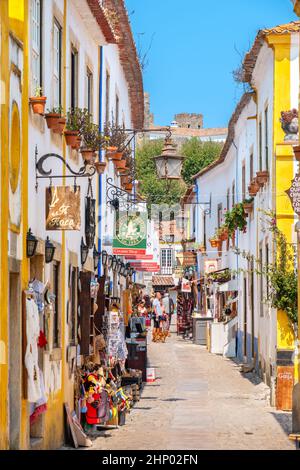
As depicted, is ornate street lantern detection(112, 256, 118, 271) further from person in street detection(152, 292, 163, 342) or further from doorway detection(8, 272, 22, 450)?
person in street detection(152, 292, 163, 342)

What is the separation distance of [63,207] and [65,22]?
4034 millimetres

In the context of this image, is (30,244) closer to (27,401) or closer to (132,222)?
(27,401)

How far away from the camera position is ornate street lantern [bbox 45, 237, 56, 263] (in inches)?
571

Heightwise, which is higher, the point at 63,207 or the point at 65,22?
the point at 65,22

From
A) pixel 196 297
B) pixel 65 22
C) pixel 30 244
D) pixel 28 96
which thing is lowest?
pixel 196 297

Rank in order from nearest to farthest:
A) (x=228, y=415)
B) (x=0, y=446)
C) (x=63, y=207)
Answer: (x=0, y=446)
(x=63, y=207)
(x=228, y=415)

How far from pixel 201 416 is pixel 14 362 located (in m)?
8.48

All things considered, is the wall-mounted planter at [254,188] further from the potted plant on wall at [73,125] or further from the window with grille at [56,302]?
the window with grille at [56,302]

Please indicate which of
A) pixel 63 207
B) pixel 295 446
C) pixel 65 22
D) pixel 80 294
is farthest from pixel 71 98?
pixel 295 446

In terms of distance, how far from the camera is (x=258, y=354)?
2841 centimetres

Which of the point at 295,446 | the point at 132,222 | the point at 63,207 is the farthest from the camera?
the point at 132,222

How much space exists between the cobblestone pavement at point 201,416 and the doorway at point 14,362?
3813mm

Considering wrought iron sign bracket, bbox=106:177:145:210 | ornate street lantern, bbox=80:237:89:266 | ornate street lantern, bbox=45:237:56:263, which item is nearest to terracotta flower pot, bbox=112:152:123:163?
wrought iron sign bracket, bbox=106:177:145:210

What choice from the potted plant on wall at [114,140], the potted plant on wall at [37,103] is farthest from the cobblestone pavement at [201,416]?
the potted plant on wall at [37,103]
